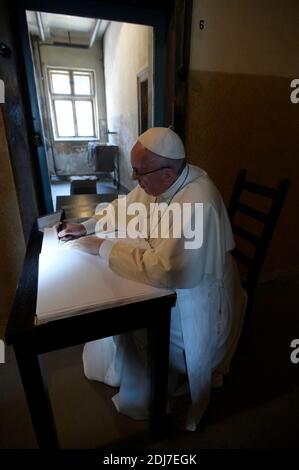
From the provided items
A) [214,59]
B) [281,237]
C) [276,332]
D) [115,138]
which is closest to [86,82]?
[115,138]

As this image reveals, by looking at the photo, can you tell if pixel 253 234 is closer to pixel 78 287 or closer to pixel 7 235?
pixel 78 287

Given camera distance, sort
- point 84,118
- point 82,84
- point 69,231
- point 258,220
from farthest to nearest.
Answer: point 84,118
point 82,84
point 258,220
point 69,231

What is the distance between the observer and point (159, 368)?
3.06 feet

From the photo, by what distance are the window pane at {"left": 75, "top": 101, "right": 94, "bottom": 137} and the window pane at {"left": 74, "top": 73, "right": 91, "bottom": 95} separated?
226 millimetres

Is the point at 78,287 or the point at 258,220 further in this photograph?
the point at 258,220

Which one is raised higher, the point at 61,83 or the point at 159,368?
the point at 61,83

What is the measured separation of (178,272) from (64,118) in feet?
22.8

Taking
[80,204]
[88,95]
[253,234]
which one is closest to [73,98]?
[88,95]

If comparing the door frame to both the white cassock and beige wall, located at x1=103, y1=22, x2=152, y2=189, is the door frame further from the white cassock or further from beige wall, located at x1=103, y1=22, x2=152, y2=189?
beige wall, located at x1=103, y1=22, x2=152, y2=189

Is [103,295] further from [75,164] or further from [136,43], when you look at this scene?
[75,164]

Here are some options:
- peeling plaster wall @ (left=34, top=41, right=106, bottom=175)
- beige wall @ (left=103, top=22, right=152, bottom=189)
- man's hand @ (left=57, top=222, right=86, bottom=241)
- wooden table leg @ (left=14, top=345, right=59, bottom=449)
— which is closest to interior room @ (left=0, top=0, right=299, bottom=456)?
wooden table leg @ (left=14, top=345, right=59, bottom=449)

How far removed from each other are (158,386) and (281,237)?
1.76 m

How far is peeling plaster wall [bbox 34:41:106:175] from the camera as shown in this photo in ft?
19.5

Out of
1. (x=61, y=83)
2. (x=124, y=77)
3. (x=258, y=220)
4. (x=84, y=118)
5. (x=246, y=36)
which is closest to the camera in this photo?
(x=258, y=220)
